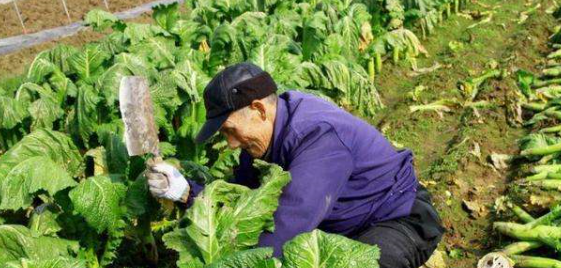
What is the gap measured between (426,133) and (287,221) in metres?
4.66

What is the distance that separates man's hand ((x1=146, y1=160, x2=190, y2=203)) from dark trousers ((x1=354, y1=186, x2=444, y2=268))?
1.00m

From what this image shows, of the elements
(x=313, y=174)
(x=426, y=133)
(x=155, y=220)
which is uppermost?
(x=313, y=174)

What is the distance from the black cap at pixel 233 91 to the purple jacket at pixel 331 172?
6.4 inches

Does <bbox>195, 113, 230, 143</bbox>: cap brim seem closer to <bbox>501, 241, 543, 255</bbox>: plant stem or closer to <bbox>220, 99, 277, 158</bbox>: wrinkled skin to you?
<bbox>220, 99, 277, 158</bbox>: wrinkled skin

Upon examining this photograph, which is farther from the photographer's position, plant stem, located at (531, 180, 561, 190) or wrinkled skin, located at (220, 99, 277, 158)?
plant stem, located at (531, 180, 561, 190)

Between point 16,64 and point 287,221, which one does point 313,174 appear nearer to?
point 287,221

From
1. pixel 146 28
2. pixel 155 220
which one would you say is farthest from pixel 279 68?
pixel 155 220

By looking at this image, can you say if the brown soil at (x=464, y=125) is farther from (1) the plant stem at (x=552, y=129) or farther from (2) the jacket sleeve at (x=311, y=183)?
(2) the jacket sleeve at (x=311, y=183)

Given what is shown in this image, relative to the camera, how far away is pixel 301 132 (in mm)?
3215

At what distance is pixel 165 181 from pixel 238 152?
1955 millimetres

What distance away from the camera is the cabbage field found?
3428 mm

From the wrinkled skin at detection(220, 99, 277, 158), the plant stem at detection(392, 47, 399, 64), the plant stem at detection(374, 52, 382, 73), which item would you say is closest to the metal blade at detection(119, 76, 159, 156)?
the wrinkled skin at detection(220, 99, 277, 158)

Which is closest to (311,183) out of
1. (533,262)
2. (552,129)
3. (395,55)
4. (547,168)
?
(533,262)

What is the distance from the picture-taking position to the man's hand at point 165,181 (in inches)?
139
